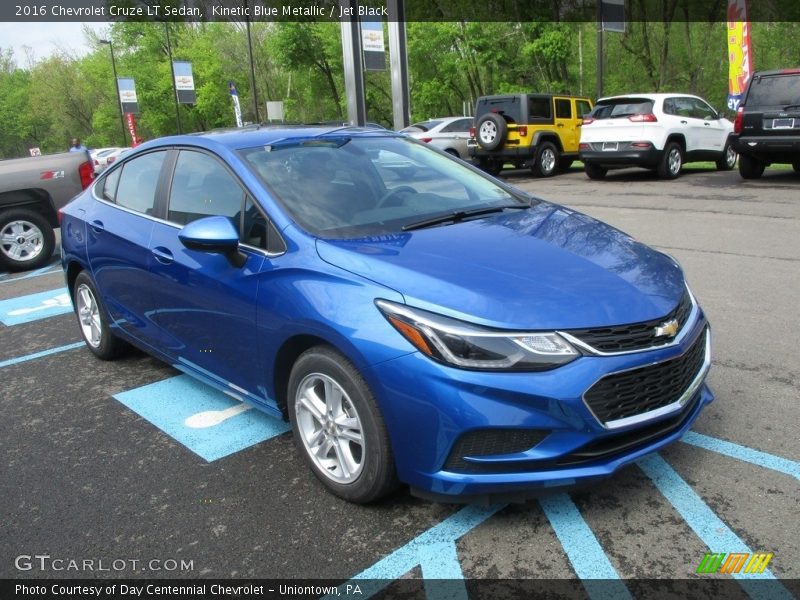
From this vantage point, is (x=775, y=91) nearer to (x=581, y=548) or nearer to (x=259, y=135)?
(x=259, y=135)

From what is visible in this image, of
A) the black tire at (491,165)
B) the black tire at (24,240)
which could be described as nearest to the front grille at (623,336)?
the black tire at (24,240)

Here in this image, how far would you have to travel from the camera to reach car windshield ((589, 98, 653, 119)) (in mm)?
14047

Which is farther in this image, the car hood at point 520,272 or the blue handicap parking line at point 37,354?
the blue handicap parking line at point 37,354

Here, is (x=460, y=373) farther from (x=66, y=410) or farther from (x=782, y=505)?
(x=66, y=410)

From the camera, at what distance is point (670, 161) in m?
14.5

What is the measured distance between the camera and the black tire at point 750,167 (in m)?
13.5

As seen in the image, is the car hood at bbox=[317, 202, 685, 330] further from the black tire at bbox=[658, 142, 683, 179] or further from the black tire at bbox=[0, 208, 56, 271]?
the black tire at bbox=[658, 142, 683, 179]

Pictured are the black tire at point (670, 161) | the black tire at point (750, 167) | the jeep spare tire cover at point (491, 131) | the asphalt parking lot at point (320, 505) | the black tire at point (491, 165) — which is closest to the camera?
the asphalt parking lot at point (320, 505)

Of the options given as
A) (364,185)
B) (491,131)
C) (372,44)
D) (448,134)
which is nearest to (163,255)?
(364,185)

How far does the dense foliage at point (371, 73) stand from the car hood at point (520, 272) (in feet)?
104

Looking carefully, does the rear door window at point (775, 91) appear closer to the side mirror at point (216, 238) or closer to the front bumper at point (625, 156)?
the front bumper at point (625, 156)

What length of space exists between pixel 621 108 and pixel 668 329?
42.4 feet

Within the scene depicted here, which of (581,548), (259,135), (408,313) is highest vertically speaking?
(259,135)

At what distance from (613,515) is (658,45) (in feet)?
130
